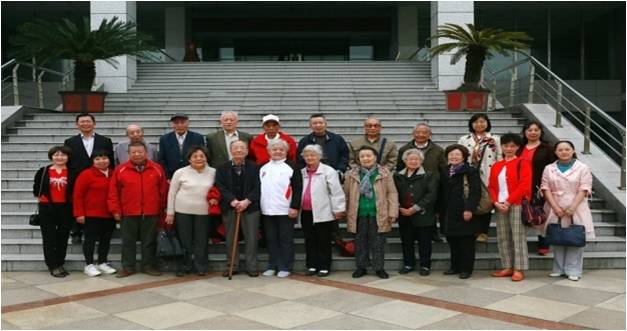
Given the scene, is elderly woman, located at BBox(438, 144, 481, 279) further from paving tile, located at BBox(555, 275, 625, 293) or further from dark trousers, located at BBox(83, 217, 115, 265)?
dark trousers, located at BBox(83, 217, 115, 265)

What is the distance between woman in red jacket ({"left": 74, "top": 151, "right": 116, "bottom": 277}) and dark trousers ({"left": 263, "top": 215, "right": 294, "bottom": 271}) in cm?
186

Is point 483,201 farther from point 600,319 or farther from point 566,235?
point 600,319

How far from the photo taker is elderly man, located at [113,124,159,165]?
7328 mm

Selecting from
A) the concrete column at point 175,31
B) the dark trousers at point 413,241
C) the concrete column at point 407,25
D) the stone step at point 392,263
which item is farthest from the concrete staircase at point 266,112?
the concrete column at point 175,31

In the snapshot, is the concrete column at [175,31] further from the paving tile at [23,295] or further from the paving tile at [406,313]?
the paving tile at [406,313]

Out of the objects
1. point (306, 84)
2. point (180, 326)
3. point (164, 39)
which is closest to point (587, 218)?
point (180, 326)

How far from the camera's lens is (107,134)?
37.7ft

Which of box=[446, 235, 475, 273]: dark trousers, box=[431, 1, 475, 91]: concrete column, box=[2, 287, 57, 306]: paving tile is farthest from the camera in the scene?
box=[431, 1, 475, 91]: concrete column

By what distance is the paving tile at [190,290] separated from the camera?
613 cm

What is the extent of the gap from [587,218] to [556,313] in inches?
70.5

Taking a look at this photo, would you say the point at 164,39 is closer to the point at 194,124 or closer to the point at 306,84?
the point at 306,84

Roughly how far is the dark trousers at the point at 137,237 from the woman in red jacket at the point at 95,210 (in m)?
0.25

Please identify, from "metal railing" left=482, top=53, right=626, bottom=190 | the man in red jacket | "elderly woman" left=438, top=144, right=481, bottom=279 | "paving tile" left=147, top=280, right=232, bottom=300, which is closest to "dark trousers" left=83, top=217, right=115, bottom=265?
the man in red jacket

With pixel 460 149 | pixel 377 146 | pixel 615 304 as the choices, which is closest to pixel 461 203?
pixel 460 149
